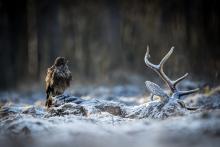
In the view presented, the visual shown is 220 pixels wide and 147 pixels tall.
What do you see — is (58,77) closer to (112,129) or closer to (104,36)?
(112,129)

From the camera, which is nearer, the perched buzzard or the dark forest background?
the perched buzzard

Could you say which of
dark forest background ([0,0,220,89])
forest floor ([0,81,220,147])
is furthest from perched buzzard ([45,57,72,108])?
dark forest background ([0,0,220,89])

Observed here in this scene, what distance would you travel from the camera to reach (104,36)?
2339 centimetres

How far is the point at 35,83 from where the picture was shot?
22.3 m

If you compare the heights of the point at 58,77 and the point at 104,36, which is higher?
the point at 104,36

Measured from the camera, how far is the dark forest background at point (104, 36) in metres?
21.3

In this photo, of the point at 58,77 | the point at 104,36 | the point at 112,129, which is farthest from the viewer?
the point at 104,36

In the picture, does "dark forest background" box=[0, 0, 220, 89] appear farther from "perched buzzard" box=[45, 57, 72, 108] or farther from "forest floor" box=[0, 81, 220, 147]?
"forest floor" box=[0, 81, 220, 147]

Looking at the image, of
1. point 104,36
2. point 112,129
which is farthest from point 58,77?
point 104,36

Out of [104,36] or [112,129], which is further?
[104,36]

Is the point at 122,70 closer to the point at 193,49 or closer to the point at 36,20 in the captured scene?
the point at 193,49

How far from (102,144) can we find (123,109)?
9.70ft

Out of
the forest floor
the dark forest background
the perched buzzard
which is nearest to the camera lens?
the forest floor

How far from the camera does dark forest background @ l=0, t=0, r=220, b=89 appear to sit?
840 inches
